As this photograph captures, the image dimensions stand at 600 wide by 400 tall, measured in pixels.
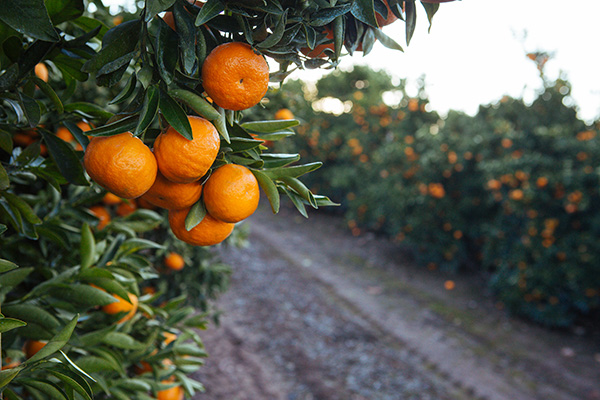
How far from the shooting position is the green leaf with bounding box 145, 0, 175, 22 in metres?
0.61

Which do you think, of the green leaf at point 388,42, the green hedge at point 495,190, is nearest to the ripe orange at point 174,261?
the green hedge at point 495,190

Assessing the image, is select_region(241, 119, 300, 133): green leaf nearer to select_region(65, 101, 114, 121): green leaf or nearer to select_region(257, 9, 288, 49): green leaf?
select_region(257, 9, 288, 49): green leaf

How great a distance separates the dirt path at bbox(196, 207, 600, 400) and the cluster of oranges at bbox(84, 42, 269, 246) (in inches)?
116

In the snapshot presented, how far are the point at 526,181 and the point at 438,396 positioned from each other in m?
2.53

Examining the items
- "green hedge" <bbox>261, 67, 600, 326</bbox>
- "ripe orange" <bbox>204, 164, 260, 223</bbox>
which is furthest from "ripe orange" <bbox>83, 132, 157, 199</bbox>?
"green hedge" <bbox>261, 67, 600, 326</bbox>

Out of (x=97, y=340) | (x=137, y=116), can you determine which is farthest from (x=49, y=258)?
(x=137, y=116)

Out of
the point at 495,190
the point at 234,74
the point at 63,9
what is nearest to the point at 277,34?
the point at 234,74

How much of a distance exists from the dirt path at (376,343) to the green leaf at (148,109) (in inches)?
120

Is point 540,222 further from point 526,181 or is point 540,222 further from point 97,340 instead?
point 97,340

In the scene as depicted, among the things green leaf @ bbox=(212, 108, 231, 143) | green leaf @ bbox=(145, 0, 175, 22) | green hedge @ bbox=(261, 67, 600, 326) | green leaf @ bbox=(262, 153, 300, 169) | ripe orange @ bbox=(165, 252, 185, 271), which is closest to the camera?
green leaf @ bbox=(145, 0, 175, 22)

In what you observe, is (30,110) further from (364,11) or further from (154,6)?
(364,11)

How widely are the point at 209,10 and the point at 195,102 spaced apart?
14 centimetres

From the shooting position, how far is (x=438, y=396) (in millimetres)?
3566

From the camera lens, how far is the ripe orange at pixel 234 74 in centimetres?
69
